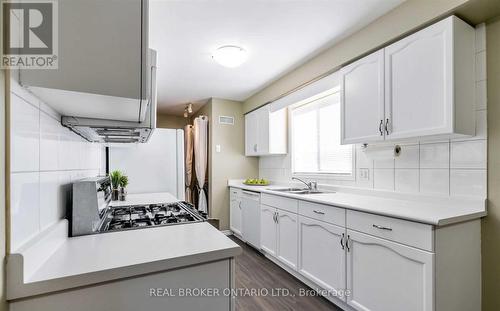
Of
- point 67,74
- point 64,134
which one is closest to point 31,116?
point 67,74

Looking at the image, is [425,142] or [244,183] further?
[244,183]

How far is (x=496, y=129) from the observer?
1473 millimetres

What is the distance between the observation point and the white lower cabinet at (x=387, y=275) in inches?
51.7

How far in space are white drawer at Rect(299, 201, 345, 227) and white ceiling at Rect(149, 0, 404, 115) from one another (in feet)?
4.91

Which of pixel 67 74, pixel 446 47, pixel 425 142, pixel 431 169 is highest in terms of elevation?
pixel 446 47

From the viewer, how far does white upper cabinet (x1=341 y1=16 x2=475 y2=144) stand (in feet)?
4.75

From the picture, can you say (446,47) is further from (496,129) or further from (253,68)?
(253,68)

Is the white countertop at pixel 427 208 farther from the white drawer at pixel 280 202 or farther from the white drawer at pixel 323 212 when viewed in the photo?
the white drawer at pixel 280 202

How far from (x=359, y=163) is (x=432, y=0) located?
1351 millimetres

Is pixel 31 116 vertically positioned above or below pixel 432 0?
below

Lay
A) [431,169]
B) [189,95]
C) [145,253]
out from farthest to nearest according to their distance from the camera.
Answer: [189,95] < [431,169] < [145,253]

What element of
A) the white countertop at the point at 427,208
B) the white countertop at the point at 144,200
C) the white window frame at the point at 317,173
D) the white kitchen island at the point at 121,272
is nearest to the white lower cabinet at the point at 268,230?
the white window frame at the point at 317,173

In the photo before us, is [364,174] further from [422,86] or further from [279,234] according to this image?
[279,234]

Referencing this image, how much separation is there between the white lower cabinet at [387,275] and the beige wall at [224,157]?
2.58m
